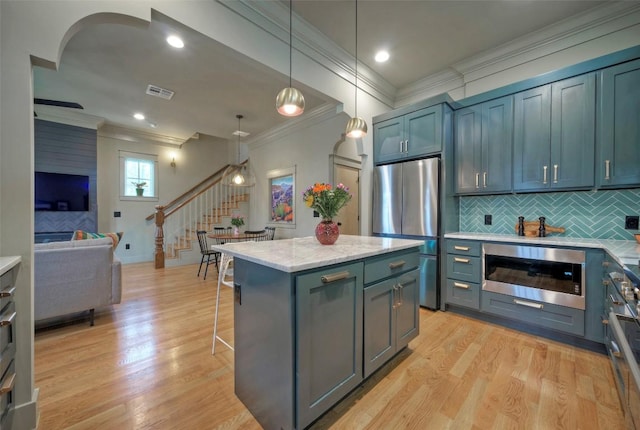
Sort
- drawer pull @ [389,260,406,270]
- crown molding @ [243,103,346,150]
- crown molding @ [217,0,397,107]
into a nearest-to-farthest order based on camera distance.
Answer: drawer pull @ [389,260,406,270]
crown molding @ [217,0,397,107]
crown molding @ [243,103,346,150]

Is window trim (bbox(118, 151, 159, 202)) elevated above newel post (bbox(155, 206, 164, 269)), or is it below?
above

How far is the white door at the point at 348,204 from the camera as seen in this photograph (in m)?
4.96

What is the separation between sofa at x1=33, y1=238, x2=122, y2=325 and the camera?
2414mm

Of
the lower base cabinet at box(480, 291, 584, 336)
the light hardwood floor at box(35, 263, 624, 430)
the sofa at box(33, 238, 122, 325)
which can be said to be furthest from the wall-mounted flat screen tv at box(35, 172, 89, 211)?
the lower base cabinet at box(480, 291, 584, 336)

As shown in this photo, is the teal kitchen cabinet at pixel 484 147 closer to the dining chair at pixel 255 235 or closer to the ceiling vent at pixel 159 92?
the dining chair at pixel 255 235

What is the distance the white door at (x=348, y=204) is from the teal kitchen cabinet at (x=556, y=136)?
Result: 2.84m

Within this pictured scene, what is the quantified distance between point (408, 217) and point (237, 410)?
104 inches

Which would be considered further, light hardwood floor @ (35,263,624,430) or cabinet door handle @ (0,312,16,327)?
light hardwood floor @ (35,263,624,430)

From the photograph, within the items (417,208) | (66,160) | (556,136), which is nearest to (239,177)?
(66,160)

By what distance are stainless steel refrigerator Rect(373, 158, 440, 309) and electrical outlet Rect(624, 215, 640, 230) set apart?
165 centimetres

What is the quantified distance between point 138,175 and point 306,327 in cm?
689

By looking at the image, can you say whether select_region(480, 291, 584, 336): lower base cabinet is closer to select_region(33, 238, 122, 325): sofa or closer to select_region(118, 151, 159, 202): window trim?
select_region(33, 238, 122, 325): sofa

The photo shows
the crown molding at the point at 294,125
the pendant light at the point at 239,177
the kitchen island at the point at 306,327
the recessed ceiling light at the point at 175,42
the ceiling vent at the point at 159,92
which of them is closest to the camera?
the kitchen island at the point at 306,327

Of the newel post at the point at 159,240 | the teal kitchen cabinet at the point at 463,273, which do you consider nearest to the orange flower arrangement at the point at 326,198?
the teal kitchen cabinet at the point at 463,273
